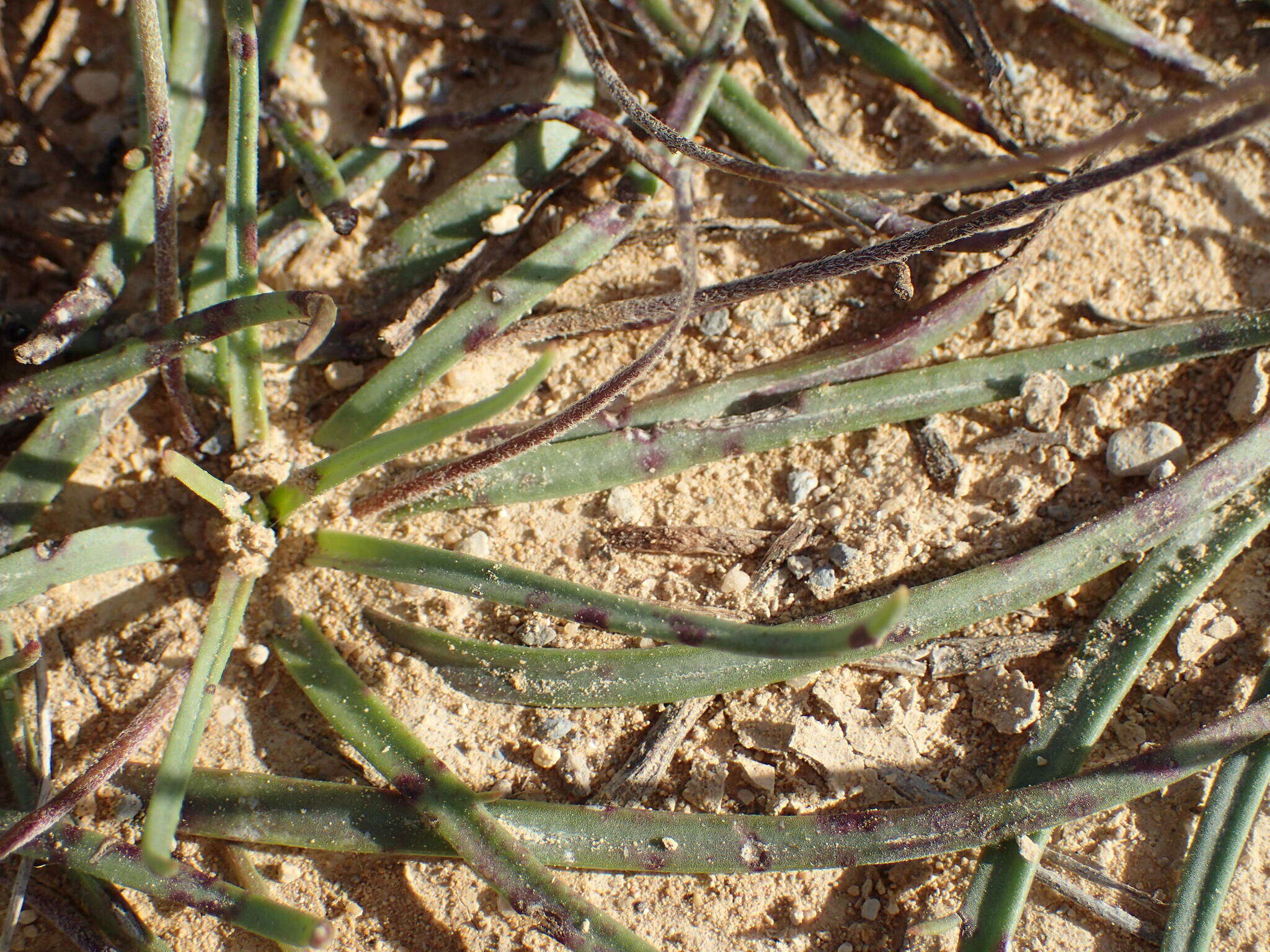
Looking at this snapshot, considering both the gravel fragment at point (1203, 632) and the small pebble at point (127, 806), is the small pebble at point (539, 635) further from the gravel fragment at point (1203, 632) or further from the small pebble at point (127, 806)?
the gravel fragment at point (1203, 632)

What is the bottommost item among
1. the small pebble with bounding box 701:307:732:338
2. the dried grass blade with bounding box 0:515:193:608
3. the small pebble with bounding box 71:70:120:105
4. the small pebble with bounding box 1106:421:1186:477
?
the dried grass blade with bounding box 0:515:193:608

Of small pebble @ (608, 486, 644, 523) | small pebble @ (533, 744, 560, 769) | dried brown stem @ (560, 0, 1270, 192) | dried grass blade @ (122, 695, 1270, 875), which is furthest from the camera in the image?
small pebble @ (608, 486, 644, 523)

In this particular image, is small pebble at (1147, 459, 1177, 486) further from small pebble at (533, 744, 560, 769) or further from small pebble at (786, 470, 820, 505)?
small pebble at (533, 744, 560, 769)

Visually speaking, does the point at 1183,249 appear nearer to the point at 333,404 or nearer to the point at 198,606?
the point at 333,404

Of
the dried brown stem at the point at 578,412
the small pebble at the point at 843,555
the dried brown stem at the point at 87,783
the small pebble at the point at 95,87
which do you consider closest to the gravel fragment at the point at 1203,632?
the small pebble at the point at 843,555

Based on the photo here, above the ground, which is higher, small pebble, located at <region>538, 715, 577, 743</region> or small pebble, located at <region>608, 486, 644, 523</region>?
small pebble, located at <region>608, 486, 644, 523</region>

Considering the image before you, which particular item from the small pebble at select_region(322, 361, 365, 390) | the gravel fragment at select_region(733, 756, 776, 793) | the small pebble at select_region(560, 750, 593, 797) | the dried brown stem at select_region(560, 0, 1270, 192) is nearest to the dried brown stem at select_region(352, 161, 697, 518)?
the dried brown stem at select_region(560, 0, 1270, 192)

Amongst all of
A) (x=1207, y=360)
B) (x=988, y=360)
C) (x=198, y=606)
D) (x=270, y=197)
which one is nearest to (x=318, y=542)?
(x=198, y=606)
